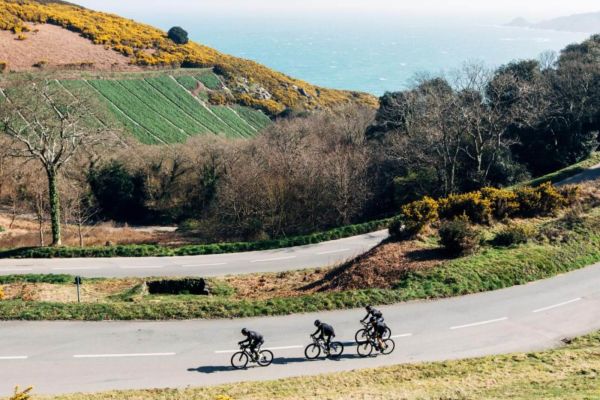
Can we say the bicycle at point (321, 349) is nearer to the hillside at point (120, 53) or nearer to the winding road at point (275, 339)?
the winding road at point (275, 339)

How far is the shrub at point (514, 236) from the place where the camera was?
24.0 meters

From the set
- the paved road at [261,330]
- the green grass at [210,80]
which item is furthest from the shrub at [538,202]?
the green grass at [210,80]

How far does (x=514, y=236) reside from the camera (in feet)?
78.4

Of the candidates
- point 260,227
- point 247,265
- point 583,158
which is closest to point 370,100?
point 583,158

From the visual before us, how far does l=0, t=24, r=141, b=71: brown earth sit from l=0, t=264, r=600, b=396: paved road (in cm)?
6810

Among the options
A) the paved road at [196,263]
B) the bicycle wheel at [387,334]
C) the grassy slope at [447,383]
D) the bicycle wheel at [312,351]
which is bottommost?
the grassy slope at [447,383]

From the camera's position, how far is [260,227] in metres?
37.6

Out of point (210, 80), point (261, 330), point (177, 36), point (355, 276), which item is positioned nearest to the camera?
point (261, 330)

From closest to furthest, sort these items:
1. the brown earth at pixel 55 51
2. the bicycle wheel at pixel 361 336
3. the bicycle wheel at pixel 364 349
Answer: the bicycle wheel at pixel 364 349, the bicycle wheel at pixel 361 336, the brown earth at pixel 55 51

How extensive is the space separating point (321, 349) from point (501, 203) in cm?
1430

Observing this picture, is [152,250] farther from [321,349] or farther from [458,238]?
[458,238]

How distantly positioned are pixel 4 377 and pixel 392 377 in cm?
1098

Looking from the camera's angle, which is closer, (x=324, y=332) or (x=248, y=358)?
(x=248, y=358)

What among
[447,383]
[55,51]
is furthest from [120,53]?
[447,383]
